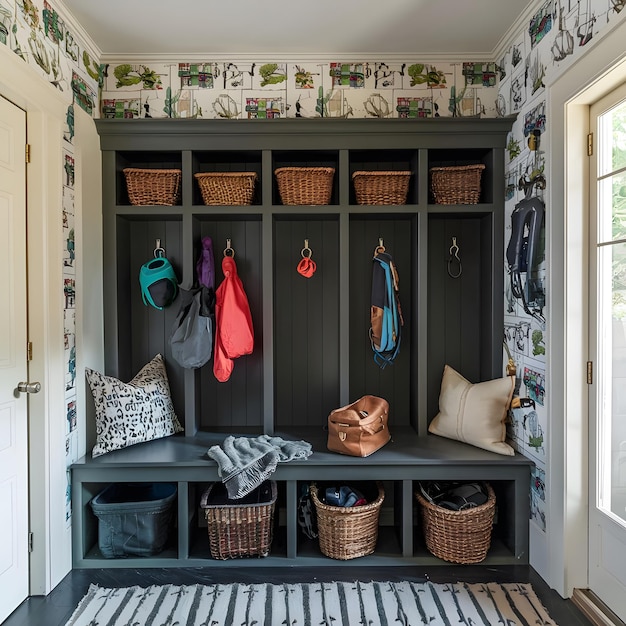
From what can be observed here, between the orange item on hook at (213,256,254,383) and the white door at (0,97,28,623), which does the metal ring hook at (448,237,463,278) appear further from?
the white door at (0,97,28,623)

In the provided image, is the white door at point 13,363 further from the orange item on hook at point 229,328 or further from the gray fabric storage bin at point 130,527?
the orange item on hook at point 229,328

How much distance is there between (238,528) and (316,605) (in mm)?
519

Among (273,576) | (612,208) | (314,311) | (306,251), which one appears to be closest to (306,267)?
(306,251)

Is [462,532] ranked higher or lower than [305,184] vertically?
lower

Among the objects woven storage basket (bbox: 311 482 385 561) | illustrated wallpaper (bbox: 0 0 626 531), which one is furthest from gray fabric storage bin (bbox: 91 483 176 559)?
woven storage basket (bbox: 311 482 385 561)

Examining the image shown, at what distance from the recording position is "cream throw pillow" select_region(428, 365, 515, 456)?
2479mm

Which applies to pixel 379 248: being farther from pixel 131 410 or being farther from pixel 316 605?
pixel 316 605

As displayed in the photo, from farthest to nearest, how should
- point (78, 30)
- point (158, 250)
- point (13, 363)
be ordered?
point (158, 250) → point (78, 30) → point (13, 363)

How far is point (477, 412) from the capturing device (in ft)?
8.29

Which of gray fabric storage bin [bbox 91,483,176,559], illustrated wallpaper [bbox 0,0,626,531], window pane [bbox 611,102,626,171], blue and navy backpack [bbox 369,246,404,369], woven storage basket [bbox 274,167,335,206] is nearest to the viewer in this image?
window pane [bbox 611,102,626,171]

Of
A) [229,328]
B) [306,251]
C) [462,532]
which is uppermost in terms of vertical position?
[306,251]

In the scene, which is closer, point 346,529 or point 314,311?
point 346,529

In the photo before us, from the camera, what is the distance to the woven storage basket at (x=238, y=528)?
7.75 feet

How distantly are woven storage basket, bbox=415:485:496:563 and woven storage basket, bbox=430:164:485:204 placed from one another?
5.19ft
